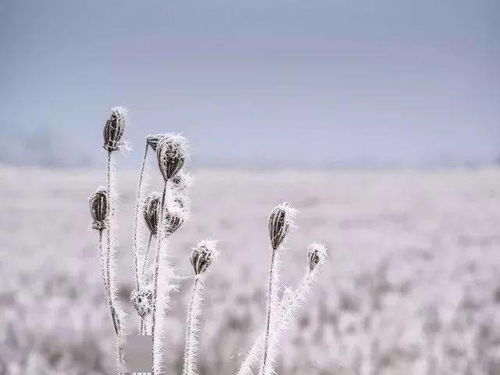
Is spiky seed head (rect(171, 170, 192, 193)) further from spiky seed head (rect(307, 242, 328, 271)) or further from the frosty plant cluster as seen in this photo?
spiky seed head (rect(307, 242, 328, 271))

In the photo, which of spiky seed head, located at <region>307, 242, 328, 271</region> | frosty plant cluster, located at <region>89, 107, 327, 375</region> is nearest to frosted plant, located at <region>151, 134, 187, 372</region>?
frosty plant cluster, located at <region>89, 107, 327, 375</region>

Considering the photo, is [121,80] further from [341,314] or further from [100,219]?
[100,219]

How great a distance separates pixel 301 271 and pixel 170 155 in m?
1.28

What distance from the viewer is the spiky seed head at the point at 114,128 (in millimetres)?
595

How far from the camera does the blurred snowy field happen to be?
146cm

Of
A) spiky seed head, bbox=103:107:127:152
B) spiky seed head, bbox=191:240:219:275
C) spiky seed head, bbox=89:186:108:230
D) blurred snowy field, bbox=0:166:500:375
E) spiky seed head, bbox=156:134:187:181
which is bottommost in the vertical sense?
blurred snowy field, bbox=0:166:500:375

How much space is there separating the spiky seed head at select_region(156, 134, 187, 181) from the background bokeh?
798mm

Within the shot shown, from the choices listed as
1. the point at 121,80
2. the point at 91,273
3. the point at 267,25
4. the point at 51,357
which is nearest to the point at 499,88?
the point at 267,25

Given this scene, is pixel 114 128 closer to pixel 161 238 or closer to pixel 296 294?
pixel 161 238

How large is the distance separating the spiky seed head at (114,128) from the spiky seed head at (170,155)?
0.05 meters

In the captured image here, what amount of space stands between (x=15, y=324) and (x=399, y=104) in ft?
3.39

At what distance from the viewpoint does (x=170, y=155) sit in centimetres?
56

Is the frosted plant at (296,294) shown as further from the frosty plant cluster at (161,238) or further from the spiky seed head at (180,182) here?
the spiky seed head at (180,182)

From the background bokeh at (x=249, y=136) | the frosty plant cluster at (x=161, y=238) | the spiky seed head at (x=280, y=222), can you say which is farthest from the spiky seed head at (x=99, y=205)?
the background bokeh at (x=249, y=136)
